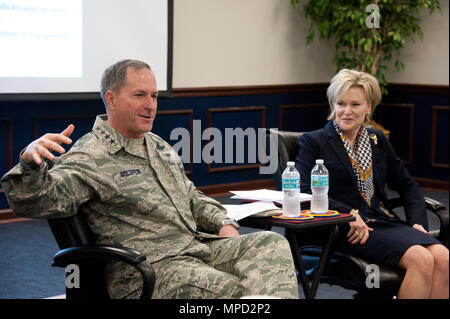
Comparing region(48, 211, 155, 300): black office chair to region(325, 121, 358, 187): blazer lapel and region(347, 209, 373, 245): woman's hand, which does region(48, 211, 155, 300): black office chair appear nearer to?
region(347, 209, 373, 245): woman's hand

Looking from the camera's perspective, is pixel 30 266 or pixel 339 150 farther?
pixel 30 266

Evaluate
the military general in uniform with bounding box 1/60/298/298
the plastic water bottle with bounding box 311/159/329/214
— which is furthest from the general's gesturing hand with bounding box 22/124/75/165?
the plastic water bottle with bounding box 311/159/329/214

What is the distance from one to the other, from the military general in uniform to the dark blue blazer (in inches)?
26.8

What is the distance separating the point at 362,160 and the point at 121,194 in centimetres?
133

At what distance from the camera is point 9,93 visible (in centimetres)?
486

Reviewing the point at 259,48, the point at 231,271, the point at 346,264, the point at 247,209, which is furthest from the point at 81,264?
the point at 259,48

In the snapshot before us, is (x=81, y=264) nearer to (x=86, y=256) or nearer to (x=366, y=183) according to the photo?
(x=86, y=256)

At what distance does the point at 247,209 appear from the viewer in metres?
2.73

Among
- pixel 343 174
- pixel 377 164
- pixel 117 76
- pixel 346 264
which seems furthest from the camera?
pixel 377 164

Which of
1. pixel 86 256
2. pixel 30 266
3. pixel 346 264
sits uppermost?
pixel 86 256

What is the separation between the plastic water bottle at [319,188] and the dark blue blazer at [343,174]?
0.12 meters

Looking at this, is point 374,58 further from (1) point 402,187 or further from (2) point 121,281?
(2) point 121,281

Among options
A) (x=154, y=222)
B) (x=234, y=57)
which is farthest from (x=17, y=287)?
(x=234, y=57)

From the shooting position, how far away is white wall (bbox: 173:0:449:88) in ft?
19.5
